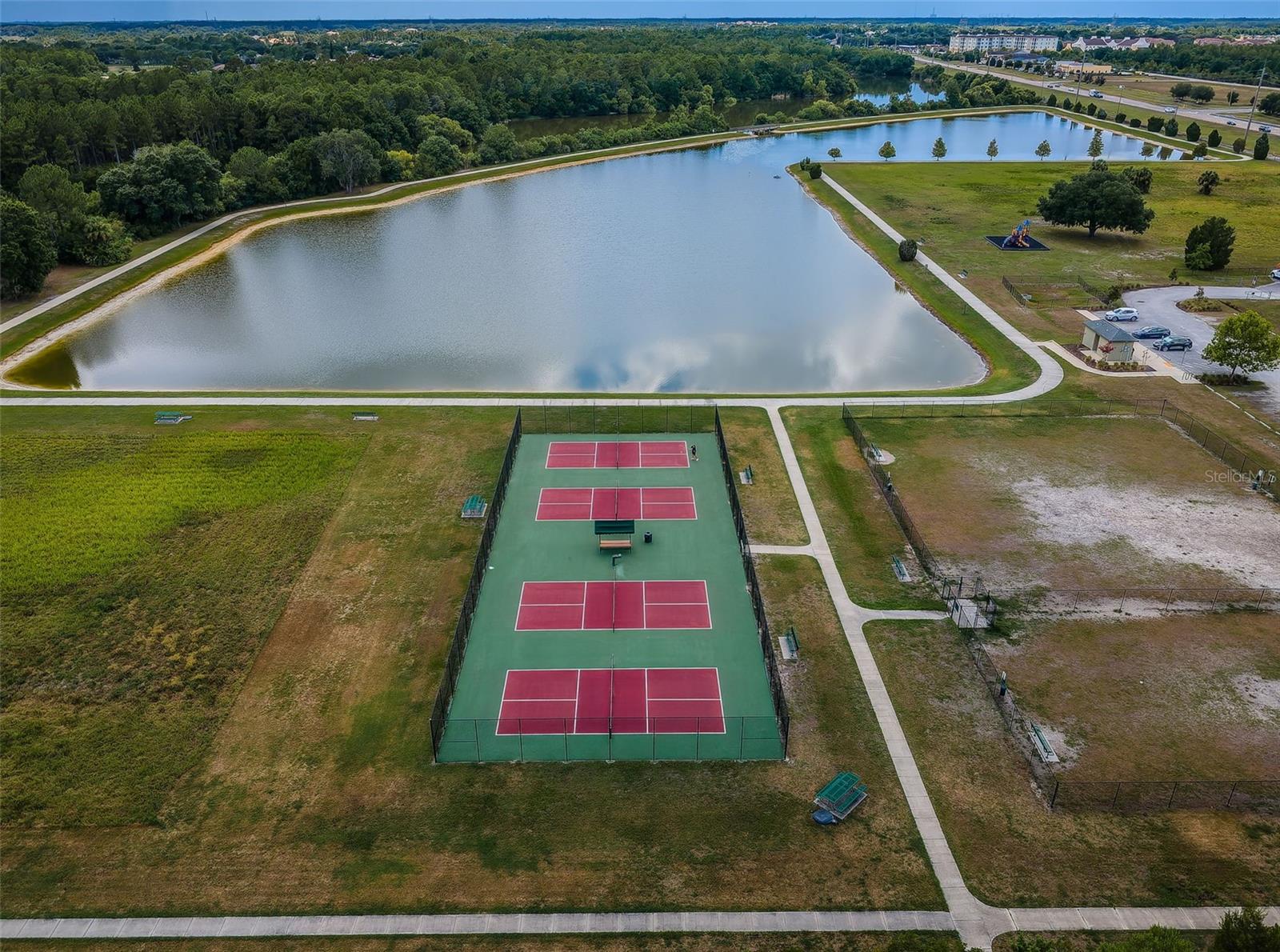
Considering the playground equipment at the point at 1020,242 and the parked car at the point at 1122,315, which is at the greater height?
the playground equipment at the point at 1020,242

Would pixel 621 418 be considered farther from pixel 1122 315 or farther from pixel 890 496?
pixel 1122 315

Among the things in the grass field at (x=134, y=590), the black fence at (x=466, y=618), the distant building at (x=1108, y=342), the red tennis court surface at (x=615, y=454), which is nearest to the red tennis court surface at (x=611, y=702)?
the black fence at (x=466, y=618)

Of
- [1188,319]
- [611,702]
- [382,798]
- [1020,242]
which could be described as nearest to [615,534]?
[611,702]

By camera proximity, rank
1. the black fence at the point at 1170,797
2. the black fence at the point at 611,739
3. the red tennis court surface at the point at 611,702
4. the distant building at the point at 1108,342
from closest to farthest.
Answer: the black fence at the point at 1170,797
the black fence at the point at 611,739
the red tennis court surface at the point at 611,702
the distant building at the point at 1108,342

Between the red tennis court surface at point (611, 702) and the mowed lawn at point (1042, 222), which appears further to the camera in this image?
the mowed lawn at point (1042, 222)

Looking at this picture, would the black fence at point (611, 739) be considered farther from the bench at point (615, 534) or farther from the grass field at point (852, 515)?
the bench at point (615, 534)

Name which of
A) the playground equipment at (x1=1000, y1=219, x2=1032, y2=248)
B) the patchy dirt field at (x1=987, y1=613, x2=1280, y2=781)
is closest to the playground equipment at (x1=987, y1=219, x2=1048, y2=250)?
the playground equipment at (x1=1000, y1=219, x2=1032, y2=248)

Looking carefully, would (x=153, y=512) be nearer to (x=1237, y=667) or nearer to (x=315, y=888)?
(x=315, y=888)
